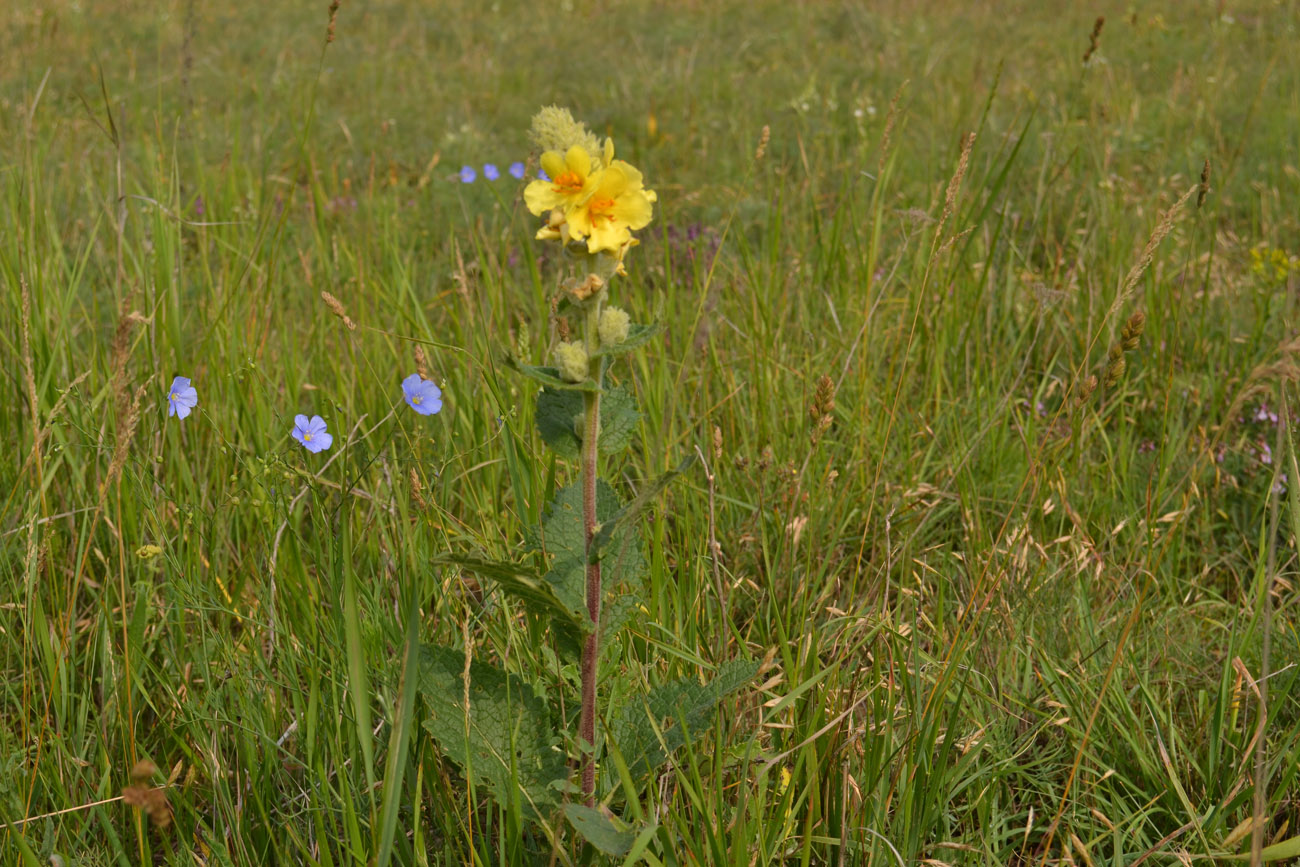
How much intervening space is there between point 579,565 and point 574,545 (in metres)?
0.03

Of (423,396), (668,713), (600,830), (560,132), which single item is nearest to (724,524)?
(423,396)

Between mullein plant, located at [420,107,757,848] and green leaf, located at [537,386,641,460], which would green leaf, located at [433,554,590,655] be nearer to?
mullein plant, located at [420,107,757,848]

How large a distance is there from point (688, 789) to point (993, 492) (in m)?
1.20

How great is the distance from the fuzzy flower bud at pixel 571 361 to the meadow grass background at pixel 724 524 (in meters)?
0.26

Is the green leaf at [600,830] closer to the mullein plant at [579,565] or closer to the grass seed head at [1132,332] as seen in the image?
the mullein plant at [579,565]

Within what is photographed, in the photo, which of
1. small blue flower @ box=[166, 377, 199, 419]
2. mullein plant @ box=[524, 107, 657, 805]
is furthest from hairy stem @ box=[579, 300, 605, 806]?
small blue flower @ box=[166, 377, 199, 419]

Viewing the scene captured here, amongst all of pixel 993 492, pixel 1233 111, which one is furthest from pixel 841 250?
pixel 1233 111

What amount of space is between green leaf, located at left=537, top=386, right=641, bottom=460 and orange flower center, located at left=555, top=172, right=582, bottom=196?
0.75 ft

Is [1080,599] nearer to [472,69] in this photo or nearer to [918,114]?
[918,114]

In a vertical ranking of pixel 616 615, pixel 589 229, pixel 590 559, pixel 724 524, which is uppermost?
pixel 589 229

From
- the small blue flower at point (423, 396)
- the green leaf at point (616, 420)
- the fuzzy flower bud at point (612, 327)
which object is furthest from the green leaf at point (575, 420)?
the small blue flower at point (423, 396)

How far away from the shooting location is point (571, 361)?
1.02 m

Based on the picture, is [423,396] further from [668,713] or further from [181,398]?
[668,713]

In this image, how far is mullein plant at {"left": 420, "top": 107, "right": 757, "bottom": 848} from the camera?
1.04m
